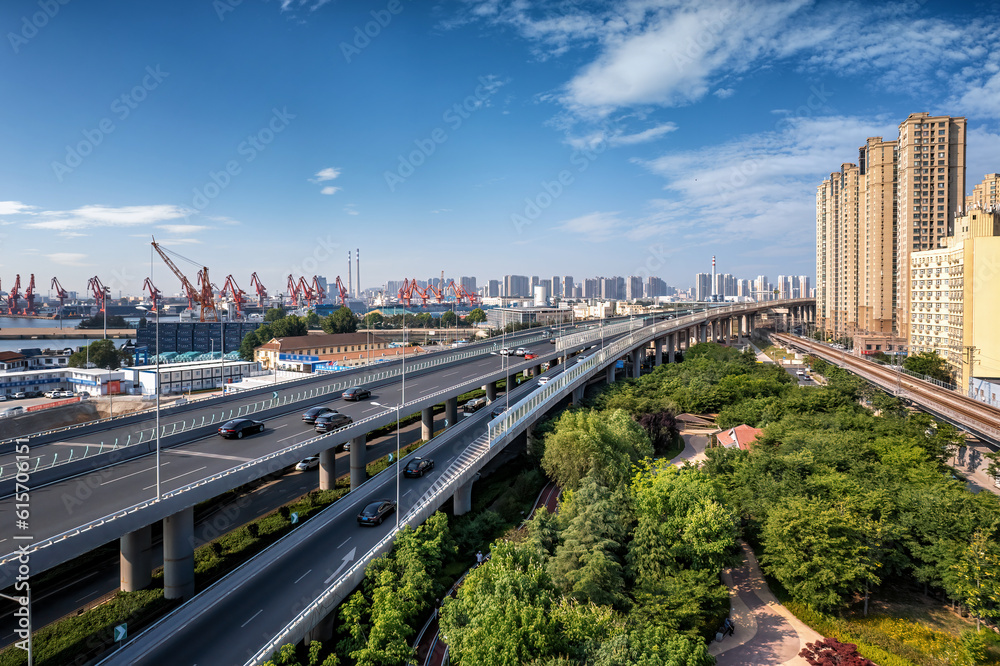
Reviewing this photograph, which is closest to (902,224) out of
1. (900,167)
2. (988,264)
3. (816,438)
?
(900,167)

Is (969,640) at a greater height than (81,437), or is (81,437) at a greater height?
(81,437)

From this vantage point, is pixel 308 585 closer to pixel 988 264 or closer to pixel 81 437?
pixel 81 437

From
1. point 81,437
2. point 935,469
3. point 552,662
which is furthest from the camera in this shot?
Answer: point 935,469

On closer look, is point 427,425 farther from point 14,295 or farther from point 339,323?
point 14,295

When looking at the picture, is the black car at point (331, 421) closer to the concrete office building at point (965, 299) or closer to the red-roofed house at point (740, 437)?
the red-roofed house at point (740, 437)

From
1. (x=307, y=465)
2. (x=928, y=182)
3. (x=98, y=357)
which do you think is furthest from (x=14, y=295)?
(x=928, y=182)

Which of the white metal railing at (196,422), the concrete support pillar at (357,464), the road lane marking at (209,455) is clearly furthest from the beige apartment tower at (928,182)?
the road lane marking at (209,455)
